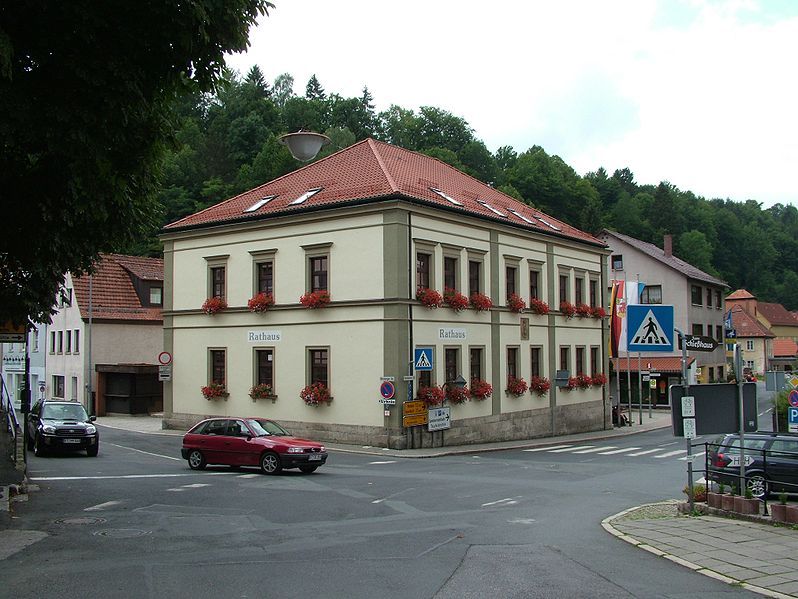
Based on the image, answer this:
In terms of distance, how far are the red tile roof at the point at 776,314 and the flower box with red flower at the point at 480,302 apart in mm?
98837

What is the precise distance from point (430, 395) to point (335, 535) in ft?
57.1

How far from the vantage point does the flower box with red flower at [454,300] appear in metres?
31.7

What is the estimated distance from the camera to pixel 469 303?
33250 millimetres

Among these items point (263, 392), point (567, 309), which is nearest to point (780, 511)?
point (263, 392)

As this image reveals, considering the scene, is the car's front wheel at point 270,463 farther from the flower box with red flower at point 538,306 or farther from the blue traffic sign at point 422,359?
the flower box with red flower at point 538,306

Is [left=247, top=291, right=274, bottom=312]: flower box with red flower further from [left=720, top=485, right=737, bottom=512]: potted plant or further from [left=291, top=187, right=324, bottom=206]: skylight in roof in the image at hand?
[left=720, top=485, right=737, bottom=512]: potted plant

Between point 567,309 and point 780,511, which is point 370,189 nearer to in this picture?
point 567,309

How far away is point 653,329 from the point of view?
13.8 meters

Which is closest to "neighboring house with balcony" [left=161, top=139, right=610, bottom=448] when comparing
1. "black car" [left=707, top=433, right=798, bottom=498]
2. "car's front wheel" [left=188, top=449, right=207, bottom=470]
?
"car's front wheel" [left=188, top=449, right=207, bottom=470]

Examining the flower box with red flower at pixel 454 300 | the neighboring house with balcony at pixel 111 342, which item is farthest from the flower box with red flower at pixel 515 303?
the neighboring house with balcony at pixel 111 342

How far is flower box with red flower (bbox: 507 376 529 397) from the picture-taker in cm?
3556

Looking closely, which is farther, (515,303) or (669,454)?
(515,303)

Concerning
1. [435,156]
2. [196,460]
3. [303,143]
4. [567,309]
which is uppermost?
[435,156]

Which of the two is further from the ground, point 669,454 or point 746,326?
point 746,326
